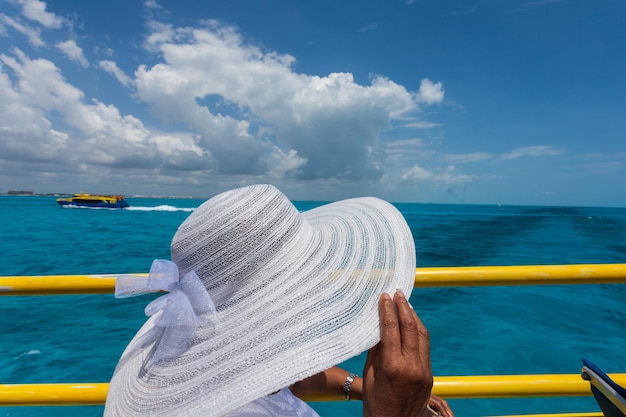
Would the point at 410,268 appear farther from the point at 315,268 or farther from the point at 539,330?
the point at 539,330

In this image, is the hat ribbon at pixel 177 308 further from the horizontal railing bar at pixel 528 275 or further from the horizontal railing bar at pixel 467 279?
the horizontal railing bar at pixel 528 275

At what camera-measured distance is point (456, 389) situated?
1043mm

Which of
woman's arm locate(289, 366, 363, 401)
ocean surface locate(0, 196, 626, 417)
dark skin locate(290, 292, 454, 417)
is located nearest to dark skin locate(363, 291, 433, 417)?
dark skin locate(290, 292, 454, 417)

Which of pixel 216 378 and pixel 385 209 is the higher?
pixel 385 209

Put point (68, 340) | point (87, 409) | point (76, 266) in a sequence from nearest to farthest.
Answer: point (87, 409)
point (68, 340)
point (76, 266)

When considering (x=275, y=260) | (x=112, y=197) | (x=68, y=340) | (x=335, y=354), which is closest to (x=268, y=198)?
(x=275, y=260)

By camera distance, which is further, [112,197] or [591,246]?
[112,197]

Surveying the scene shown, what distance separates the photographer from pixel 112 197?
1754 inches

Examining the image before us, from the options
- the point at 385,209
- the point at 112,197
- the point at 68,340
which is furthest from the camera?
the point at 112,197

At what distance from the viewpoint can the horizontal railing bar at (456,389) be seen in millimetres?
1021

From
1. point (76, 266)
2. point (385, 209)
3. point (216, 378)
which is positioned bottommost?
point (76, 266)

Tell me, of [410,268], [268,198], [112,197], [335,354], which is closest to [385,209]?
[410,268]

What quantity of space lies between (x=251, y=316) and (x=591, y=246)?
59.7ft

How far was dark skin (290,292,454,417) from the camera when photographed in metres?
0.58
